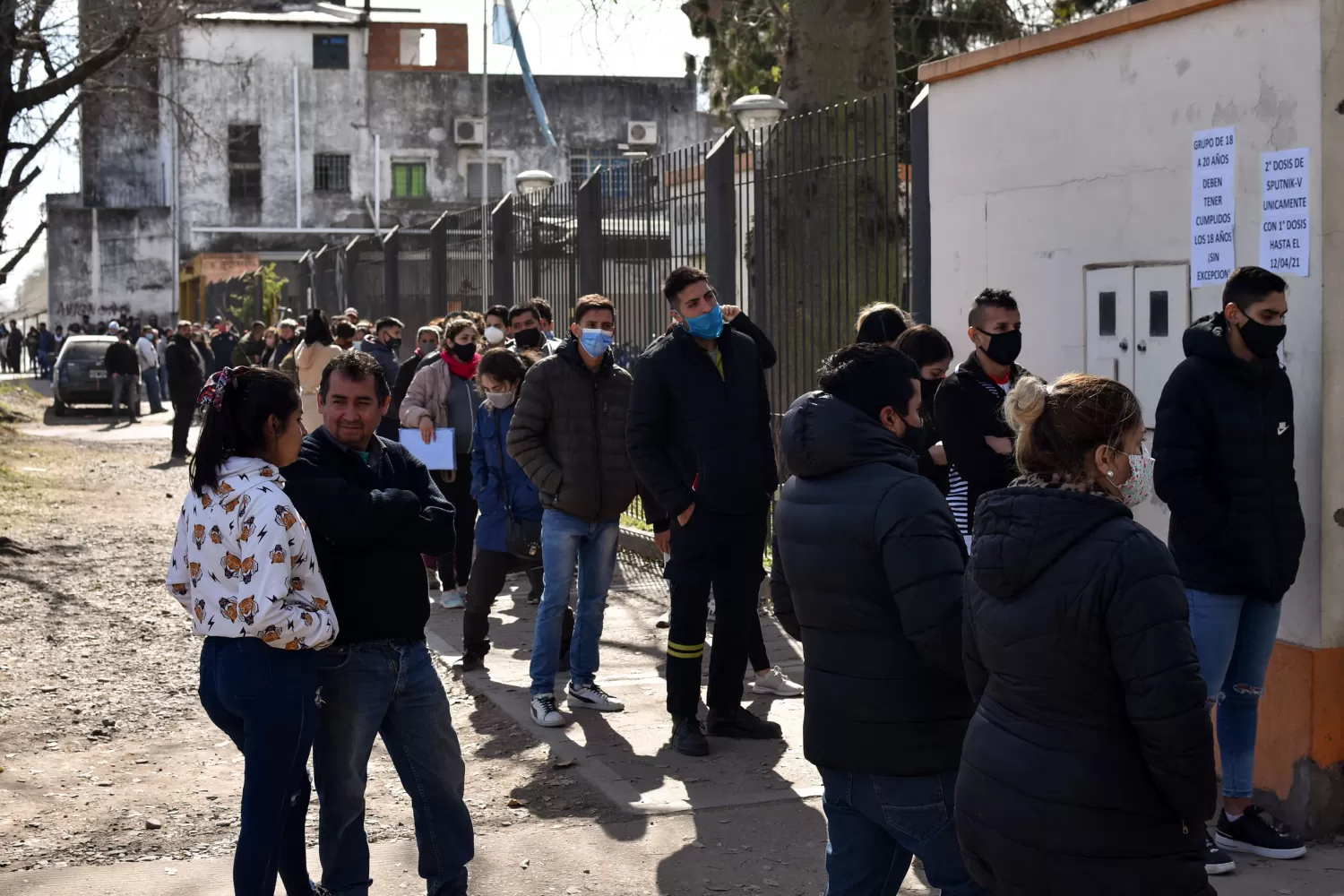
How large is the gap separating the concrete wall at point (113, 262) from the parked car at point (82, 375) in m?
20.7

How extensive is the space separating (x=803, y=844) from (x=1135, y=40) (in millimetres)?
3320

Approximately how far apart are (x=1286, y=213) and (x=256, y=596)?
3.70 metres

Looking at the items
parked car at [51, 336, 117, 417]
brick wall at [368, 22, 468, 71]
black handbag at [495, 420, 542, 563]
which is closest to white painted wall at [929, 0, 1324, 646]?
black handbag at [495, 420, 542, 563]

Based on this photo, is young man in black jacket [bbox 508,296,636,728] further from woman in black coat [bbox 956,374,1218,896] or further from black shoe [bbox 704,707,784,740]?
woman in black coat [bbox 956,374,1218,896]

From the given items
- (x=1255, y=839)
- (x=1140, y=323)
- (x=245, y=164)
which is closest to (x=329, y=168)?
(x=245, y=164)

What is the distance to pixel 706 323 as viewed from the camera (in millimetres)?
6664

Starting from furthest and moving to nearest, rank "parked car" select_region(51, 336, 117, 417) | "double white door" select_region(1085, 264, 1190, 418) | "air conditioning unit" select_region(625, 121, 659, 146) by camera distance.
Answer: "air conditioning unit" select_region(625, 121, 659, 146)
"parked car" select_region(51, 336, 117, 417)
"double white door" select_region(1085, 264, 1190, 418)

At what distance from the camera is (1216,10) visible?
5.91 metres

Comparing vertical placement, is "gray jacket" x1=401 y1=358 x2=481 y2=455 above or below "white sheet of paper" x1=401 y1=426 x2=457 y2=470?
above

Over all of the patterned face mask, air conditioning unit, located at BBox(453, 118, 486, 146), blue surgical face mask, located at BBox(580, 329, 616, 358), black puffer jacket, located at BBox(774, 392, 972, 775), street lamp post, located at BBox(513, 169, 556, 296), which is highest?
air conditioning unit, located at BBox(453, 118, 486, 146)

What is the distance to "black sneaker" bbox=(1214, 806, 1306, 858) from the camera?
539 centimetres

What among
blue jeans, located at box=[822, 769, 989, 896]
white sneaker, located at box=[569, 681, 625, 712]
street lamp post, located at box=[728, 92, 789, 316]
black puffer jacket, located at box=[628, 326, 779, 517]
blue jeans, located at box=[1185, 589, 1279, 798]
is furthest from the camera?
street lamp post, located at box=[728, 92, 789, 316]

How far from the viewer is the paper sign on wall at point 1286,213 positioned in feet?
18.2

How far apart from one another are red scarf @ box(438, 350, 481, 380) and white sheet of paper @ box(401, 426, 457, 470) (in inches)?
16.3
